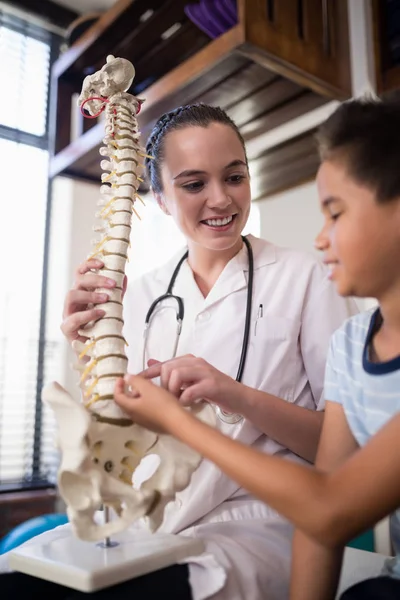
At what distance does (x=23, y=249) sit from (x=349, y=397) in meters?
2.18

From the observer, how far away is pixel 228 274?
43.5 inches

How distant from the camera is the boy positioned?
516 millimetres

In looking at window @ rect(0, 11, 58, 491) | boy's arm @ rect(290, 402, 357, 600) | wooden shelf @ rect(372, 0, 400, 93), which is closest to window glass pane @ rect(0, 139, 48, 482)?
window @ rect(0, 11, 58, 491)

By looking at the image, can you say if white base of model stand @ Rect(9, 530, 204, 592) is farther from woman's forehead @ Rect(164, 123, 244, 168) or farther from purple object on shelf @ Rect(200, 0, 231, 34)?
purple object on shelf @ Rect(200, 0, 231, 34)

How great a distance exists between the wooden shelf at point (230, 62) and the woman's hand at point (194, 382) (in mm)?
877

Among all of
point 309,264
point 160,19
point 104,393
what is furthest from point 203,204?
point 160,19

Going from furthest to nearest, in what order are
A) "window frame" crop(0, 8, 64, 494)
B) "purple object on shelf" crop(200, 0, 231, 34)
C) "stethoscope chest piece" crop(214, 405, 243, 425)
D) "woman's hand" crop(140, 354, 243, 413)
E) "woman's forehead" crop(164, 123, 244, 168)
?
"window frame" crop(0, 8, 64, 494)
"purple object on shelf" crop(200, 0, 231, 34)
"woman's forehead" crop(164, 123, 244, 168)
"stethoscope chest piece" crop(214, 405, 243, 425)
"woman's hand" crop(140, 354, 243, 413)

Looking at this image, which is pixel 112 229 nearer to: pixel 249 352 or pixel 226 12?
pixel 249 352

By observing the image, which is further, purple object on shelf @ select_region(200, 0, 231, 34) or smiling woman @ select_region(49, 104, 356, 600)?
purple object on shelf @ select_region(200, 0, 231, 34)

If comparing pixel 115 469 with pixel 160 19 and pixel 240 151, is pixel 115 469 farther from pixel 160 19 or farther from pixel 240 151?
pixel 160 19

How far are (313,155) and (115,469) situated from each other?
1.30 metres

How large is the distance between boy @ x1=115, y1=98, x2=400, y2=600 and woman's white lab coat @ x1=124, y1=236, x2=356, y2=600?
0.10 m

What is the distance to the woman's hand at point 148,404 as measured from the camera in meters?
0.61

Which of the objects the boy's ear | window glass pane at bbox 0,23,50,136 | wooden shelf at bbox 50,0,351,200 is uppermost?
window glass pane at bbox 0,23,50,136
